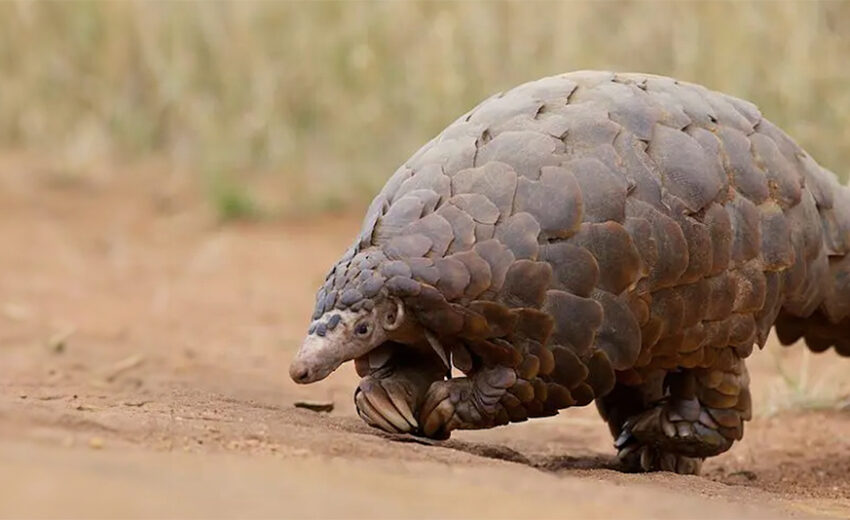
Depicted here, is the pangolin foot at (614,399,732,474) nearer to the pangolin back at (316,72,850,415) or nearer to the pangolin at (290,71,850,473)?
the pangolin at (290,71,850,473)

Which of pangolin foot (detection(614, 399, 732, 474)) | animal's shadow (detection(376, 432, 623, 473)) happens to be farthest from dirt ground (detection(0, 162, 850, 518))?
pangolin foot (detection(614, 399, 732, 474))

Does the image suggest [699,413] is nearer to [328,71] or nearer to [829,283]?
[829,283]

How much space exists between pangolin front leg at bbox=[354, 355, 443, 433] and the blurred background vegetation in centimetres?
556

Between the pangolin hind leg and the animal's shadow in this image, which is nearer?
the animal's shadow

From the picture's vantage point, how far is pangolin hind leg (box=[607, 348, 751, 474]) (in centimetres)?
461

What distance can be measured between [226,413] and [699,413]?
154 centimetres

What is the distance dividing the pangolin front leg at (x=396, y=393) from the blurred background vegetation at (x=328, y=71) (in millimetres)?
5556

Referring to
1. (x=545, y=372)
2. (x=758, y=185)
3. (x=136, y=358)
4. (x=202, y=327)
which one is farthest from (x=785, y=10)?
(x=545, y=372)

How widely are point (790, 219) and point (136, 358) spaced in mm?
3730

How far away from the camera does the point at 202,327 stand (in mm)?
8727

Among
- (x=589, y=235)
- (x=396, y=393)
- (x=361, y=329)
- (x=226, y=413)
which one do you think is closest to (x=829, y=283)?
(x=589, y=235)

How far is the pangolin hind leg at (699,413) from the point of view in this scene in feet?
15.1

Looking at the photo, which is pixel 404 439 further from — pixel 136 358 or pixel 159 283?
pixel 159 283

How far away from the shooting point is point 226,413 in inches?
162
